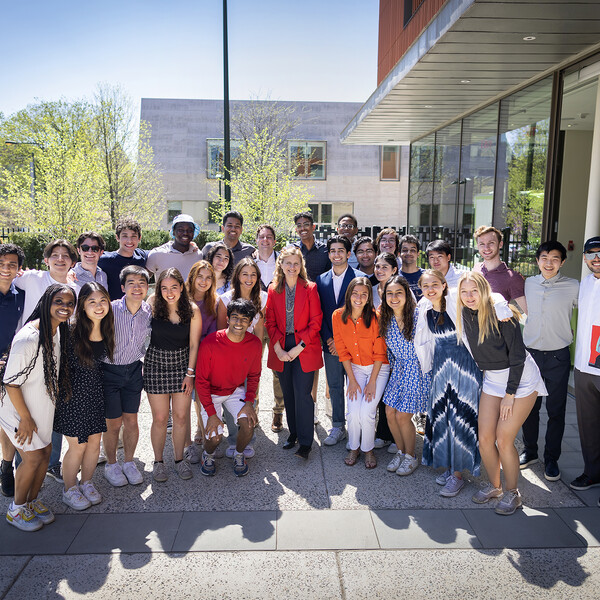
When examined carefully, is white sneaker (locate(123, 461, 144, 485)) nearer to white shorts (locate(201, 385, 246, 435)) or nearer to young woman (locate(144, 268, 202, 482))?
young woman (locate(144, 268, 202, 482))

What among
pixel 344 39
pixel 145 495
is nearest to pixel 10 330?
pixel 145 495

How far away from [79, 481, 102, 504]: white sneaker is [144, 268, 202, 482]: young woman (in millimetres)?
474

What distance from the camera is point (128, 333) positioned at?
13.5ft

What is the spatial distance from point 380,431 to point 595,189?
4449mm

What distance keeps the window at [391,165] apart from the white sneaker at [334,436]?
2419 centimetres

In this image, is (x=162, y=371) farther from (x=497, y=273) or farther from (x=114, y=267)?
(x=497, y=273)

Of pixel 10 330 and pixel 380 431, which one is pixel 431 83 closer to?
pixel 380 431

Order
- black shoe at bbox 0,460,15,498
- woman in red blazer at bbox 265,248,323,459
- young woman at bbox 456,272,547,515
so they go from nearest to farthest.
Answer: young woman at bbox 456,272,547,515, black shoe at bbox 0,460,15,498, woman in red blazer at bbox 265,248,323,459

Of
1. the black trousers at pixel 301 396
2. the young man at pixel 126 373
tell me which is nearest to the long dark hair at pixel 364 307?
the black trousers at pixel 301 396

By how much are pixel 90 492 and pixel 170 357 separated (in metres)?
1.18

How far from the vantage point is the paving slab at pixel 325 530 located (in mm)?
3438

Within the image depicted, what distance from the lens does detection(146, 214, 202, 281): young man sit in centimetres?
556

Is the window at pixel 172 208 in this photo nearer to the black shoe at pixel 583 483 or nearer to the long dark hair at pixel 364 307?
the long dark hair at pixel 364 307

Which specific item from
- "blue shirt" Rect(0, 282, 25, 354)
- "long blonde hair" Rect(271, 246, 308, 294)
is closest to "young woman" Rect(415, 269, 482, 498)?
"long blonde hair" Rect(271, 246, 308, 294)
